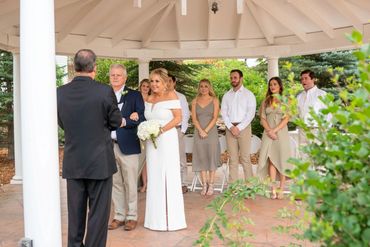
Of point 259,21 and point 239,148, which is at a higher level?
point 259,21

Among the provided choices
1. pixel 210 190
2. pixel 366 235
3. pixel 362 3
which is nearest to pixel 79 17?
pixel 210 190

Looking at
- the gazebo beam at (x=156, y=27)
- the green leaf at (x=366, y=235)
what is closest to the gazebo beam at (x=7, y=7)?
the gazebo beam at (x=156, y=27)

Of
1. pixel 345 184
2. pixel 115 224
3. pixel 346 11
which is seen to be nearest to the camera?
pixel 345 184

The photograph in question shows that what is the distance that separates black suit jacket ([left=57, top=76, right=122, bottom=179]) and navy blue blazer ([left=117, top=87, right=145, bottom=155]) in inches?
46.1

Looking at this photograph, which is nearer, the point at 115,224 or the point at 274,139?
the point at 115,224

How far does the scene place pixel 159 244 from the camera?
4.21m

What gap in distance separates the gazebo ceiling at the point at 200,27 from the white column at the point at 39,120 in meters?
3.46

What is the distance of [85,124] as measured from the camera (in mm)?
3352

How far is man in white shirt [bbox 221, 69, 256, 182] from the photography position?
6648 millimetres

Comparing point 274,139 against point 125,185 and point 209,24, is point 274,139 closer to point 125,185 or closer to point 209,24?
point 125,185

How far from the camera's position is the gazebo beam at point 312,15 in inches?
269

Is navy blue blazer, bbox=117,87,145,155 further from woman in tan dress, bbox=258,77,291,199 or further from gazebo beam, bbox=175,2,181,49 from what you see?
gazebo beam, bbox=175,2,181,49

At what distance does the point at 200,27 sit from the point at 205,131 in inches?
113

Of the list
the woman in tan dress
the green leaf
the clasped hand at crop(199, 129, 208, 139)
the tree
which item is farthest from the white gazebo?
the green leaf
